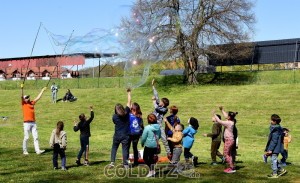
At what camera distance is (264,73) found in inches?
1987

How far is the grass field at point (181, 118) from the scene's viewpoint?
11.7 meters

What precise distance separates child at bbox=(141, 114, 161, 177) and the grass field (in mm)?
497

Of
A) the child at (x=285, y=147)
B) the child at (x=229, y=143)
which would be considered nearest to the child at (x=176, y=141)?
the child at (x=229, y=143)

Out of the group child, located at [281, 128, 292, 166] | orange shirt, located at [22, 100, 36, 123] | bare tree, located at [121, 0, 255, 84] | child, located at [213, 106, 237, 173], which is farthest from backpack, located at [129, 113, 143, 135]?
bare tree, located at [121, 0, 255, 84]

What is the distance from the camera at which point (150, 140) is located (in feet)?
36.0

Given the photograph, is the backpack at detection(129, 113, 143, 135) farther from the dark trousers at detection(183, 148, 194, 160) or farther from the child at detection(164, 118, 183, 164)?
the dark trousers at detection(183, 148, 194, 160)

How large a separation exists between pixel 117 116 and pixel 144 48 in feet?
17.9

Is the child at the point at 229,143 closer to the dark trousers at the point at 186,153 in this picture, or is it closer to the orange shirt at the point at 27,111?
the dark trousers at the point at 186,153

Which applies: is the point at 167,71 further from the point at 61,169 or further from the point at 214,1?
the point at 61,169

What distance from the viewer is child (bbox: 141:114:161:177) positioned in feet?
36.0

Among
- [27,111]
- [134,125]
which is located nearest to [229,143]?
[134,125]

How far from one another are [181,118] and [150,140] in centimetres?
2351

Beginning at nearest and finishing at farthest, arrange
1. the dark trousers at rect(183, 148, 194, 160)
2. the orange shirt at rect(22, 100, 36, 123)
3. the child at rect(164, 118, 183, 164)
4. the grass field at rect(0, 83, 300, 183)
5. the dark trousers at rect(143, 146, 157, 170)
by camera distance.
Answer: the dark trousers at rect(143, 146, 157, 170)
the child at rect(164, 118, 183, 164)
the grass field at rect(0, 83, 300, 183)
the dark trousers at rect(183, 148, 194, 160)
the orange shirt at rect(22, 100, 36, 123)

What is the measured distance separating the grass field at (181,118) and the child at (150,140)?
0.50 metres
